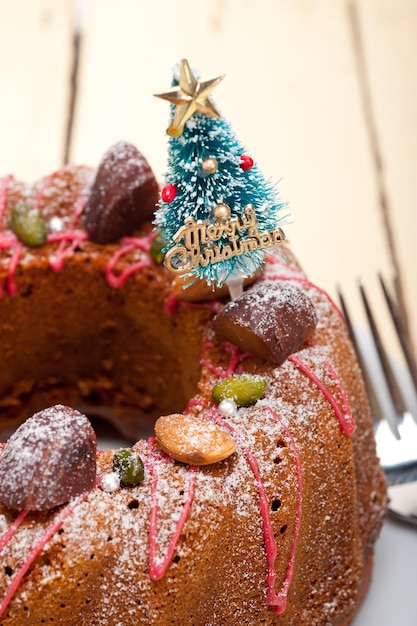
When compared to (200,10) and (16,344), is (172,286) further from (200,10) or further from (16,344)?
(200,10)

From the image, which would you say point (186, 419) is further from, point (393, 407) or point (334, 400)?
point (393, 407)

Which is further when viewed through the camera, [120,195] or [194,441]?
[120,195]

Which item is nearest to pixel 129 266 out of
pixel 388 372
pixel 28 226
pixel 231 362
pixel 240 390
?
pixel 28 226

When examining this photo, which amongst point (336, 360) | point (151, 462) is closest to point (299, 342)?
point (336, 360)

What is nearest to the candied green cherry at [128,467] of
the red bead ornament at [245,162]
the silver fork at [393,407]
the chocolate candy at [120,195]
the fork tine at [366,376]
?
the red bead ornament at [245,162]

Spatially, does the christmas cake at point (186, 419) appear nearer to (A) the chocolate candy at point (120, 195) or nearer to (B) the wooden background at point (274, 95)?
(A) the chocolate candy at point (120, 195)

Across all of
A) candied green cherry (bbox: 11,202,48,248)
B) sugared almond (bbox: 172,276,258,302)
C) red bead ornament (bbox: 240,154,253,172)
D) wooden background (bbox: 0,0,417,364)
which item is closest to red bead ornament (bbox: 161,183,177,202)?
red bead ornament (bbox: 240,154,253,172)
